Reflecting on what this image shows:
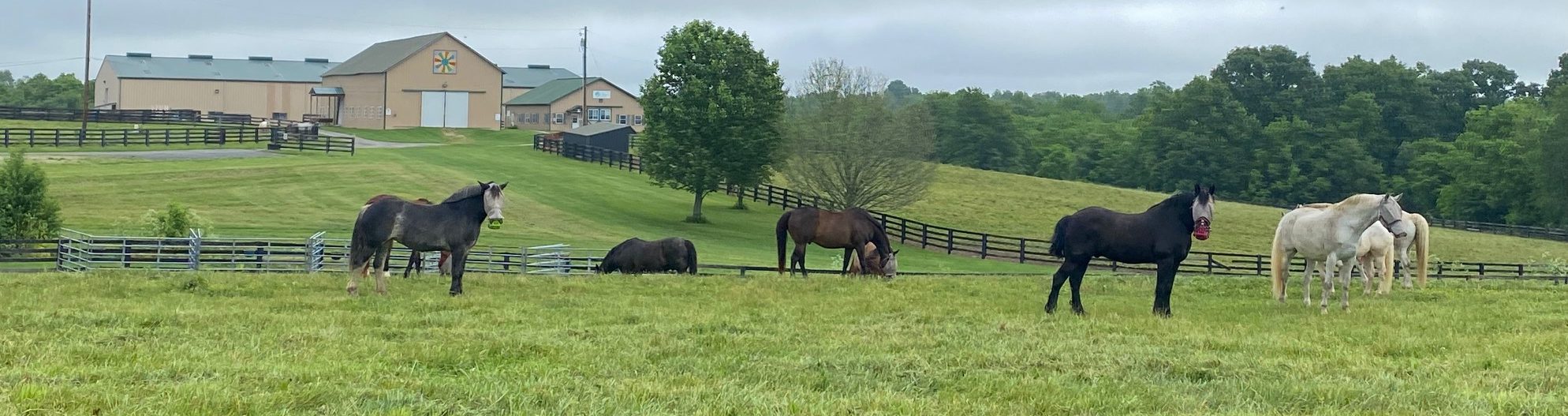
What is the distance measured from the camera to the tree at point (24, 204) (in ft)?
90.0

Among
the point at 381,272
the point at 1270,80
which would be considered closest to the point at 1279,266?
the point at 381,272

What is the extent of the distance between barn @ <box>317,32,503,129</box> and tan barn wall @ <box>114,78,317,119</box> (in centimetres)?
708

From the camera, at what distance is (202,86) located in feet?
291

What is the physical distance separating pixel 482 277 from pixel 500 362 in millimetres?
9531

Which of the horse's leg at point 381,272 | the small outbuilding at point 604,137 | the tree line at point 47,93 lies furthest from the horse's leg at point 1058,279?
the tree line at point 47,93

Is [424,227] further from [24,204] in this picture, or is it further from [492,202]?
[24,204]

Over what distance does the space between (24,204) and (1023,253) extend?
25.4 m

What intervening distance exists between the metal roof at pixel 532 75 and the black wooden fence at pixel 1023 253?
1811 inches

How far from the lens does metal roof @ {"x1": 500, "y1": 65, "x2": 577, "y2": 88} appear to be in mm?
100562

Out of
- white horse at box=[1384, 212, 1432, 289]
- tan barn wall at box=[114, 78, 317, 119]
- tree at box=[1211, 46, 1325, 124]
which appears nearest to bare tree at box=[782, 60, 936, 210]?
white horse at box=[1384, 212, 1432, 289]

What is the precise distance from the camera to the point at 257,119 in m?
86.3

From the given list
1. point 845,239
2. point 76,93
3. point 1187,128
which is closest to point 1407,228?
point 845,239

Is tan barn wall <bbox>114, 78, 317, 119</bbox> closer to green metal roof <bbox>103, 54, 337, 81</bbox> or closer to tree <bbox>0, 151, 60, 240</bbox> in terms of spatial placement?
green metal roof <bbox>103, 54, 337, 81</bbox>

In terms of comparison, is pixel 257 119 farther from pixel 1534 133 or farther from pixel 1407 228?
pixel 1407 228
